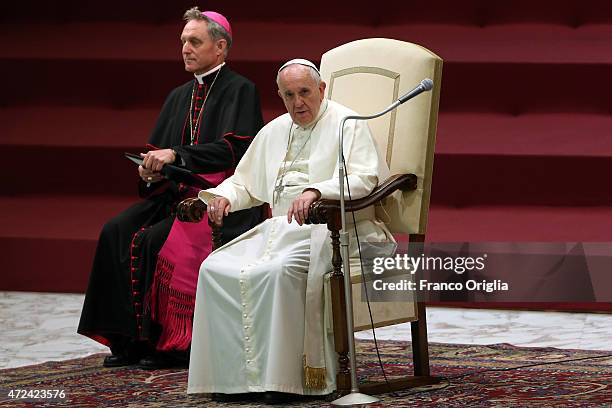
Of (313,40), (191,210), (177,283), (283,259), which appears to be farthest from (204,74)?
(313,40)

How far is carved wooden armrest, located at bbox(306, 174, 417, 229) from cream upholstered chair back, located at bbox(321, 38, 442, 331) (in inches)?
2.4

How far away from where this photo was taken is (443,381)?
4227 mm

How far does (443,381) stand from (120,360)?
140cm

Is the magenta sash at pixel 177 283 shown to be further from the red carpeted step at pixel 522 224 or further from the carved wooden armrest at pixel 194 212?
the red carpeted step at pixel 522 224

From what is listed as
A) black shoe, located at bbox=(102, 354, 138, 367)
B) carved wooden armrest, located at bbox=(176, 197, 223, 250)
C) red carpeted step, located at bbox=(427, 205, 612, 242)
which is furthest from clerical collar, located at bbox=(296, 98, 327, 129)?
red carpeted step, located at bbox=(427, 205, 612, 242)

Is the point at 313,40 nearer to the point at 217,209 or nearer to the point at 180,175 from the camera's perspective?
the point at 180,175

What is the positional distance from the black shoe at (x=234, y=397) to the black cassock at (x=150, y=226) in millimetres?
821

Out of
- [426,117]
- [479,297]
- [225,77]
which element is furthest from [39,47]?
[426,117]

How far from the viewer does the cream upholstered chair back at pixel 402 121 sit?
13.9ft

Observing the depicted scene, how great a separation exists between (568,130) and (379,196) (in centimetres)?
289

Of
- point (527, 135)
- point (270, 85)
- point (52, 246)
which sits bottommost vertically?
point (52, 246)

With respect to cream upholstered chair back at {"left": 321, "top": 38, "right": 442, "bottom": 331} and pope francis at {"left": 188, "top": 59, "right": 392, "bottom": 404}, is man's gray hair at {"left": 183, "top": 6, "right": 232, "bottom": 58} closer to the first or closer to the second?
pope francis at {"left": 188, "top": 59, "right": 392, "bottom": 404}

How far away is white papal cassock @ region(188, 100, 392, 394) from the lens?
392 cm

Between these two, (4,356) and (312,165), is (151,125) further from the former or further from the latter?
(312,165)
